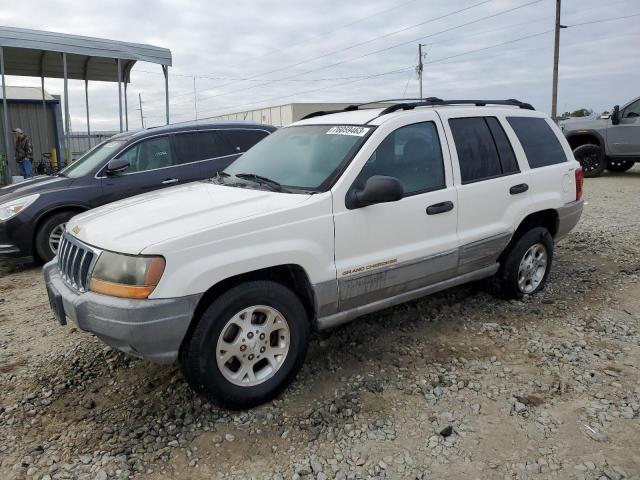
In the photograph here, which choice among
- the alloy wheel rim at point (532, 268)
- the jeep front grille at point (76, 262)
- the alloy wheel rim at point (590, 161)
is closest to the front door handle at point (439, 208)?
the alloy wheel rim at point (532, 268)

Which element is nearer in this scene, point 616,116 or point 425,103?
point 425,103

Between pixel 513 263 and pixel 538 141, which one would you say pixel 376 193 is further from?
pixel 538 141

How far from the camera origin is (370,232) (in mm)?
3432

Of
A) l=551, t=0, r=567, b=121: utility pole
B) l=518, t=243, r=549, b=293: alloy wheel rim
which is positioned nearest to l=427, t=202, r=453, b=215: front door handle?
l=518, t=243, r=549, b=293: alloy wheel rim

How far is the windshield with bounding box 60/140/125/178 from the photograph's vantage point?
6.86 m

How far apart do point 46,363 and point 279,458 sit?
2066 millimetres

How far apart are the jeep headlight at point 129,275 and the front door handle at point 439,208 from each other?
194 cm

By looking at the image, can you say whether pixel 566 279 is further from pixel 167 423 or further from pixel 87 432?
pixel 87 432

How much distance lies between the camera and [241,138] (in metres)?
7.75

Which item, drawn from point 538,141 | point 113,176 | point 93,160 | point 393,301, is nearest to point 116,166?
point 113,176

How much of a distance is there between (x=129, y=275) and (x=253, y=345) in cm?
80

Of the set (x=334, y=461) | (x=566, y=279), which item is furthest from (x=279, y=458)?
(x=566, y=279)

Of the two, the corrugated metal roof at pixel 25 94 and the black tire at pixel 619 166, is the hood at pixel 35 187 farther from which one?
the black tire at pixel 619 166

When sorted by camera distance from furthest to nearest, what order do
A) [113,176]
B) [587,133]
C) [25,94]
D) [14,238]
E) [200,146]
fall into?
[25,94], [587,133], [200,146], [113,176], [14,238]
